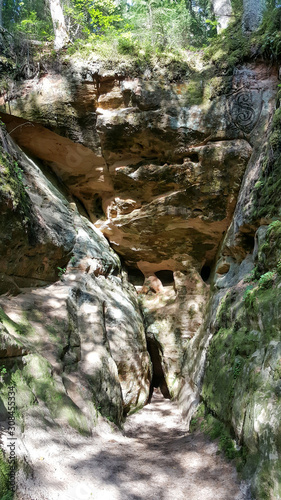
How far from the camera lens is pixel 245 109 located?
874cm

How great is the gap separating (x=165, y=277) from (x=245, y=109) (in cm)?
726

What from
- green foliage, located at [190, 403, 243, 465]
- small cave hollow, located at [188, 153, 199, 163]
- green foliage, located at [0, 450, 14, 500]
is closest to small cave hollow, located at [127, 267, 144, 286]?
small cave hollow, located at [188, 153, 199, 163]

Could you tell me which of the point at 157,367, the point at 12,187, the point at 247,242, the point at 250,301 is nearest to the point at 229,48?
the point at 247,242

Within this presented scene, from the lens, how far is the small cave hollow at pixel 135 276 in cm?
1367

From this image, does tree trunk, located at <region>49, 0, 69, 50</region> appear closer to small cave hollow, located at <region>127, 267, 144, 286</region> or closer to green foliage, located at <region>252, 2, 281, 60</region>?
green foliage, located at <region>252, 2, 281, 60</region>

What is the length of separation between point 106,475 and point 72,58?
9.99 m

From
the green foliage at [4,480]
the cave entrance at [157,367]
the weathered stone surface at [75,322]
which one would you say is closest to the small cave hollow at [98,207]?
the weathered stone surface at [75,322]

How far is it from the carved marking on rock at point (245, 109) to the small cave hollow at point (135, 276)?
7166 millimetres

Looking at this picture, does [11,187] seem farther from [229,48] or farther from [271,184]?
[229,48]

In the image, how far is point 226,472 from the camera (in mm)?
4035

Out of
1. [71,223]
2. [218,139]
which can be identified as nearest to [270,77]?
[218,139]

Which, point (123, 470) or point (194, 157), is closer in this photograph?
point (123, 470)

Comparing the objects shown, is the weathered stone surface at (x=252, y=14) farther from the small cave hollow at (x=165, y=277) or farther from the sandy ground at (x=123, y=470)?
the sandy ground at (x=123, y=470)

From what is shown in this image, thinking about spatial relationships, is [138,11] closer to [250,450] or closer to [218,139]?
[218,139]
